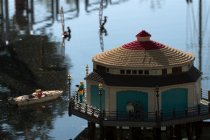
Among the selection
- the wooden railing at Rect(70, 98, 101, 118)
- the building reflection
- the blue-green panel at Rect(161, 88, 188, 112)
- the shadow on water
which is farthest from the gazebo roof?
the building reflection

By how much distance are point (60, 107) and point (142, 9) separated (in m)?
107

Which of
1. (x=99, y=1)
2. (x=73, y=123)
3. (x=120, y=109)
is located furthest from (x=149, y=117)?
(x=99, y=1)

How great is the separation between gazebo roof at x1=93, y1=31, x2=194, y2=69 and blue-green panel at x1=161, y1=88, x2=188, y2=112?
6.93 ft

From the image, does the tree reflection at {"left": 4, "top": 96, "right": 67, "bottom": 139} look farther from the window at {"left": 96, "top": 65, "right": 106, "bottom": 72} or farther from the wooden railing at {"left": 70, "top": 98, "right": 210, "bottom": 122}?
the wooden railing at {"left": 70, "top": 98, "right": 210, "bottom": 122}

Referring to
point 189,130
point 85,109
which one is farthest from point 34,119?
point 189,130

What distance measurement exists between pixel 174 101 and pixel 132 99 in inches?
131

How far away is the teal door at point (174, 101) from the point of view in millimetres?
55369

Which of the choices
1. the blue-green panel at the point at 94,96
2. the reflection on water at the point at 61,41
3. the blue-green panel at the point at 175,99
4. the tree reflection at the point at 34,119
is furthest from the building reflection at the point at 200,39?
the blue-green panel at the point at 94,96

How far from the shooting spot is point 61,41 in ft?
433

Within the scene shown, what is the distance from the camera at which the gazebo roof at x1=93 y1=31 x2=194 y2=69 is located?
56.4 meters

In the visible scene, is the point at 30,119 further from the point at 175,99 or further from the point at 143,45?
the point at 175,99

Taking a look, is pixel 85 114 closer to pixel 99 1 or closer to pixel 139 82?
pixel 139 82

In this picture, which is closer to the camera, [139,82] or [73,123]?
[139,82]

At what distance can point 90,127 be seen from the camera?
196 ft
